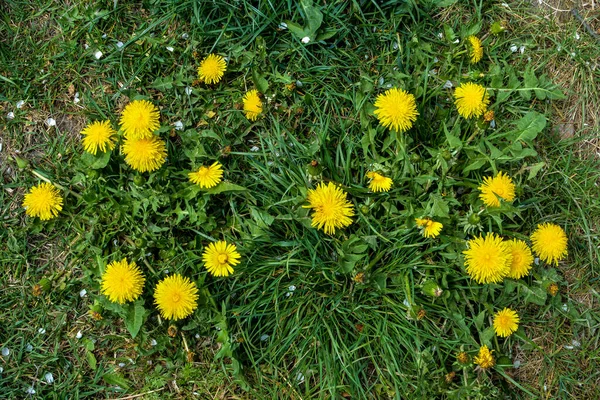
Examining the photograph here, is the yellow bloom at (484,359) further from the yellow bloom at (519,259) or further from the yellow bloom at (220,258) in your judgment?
the yellow bloom at (220,258)

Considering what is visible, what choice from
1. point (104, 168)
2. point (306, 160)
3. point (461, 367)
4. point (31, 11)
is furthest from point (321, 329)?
point (31, 11)

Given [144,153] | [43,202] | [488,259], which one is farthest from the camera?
[43,202]

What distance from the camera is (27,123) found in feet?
9.06

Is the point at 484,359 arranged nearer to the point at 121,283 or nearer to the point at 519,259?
the point at 519,259

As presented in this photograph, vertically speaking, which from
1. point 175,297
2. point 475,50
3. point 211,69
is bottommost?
point 175,297

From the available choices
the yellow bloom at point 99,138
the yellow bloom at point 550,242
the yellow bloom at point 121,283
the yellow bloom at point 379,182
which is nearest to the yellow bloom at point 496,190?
the yellow bloom at point 550,242

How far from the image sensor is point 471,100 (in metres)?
2.51

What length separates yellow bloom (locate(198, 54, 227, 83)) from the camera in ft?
8.60

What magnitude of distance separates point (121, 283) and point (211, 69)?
112 cm

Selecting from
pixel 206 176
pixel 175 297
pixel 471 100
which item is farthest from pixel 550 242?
pixel 175 297

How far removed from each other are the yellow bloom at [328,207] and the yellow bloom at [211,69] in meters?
0.77

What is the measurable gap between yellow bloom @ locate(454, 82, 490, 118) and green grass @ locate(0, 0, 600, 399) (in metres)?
0.10

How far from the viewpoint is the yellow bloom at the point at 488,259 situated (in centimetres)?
233

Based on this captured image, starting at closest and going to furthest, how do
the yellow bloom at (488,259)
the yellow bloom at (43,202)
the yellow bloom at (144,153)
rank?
the yellow bloom at (488,259)
the yellow bloom at (144,153)
the yellow bloom at (43,202)
